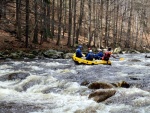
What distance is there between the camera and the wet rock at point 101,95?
9.05 metres

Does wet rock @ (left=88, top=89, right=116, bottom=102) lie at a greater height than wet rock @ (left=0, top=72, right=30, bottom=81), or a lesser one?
lesser

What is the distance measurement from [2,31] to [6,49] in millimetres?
5242

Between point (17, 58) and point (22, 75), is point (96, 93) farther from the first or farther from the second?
point (17, 58)

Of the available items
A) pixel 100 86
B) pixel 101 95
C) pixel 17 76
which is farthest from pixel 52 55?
pixel 101 95

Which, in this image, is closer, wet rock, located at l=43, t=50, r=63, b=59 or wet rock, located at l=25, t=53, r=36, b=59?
wet rock, located at l=25, t=53, r=36, b=59

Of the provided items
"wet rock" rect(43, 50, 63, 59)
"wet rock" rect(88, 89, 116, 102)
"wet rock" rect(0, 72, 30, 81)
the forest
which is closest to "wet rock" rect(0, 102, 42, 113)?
"wet rock" rect(88, 89, 116, 102)

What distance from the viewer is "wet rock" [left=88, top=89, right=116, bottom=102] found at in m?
9.05

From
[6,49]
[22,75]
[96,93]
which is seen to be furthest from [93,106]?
[6,49]

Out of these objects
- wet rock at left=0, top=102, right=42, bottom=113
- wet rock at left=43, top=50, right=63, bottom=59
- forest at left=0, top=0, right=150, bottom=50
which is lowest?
wet rock at left=0, top=102, right=42, bottom=113

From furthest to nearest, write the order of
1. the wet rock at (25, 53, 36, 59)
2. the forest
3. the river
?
the forest → the wet rock at (25, 53, 36, 59) → the river

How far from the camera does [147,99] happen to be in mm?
9117

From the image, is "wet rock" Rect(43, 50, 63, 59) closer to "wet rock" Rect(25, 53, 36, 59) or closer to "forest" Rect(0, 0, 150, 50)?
"wet rock" Rect(25, 53, 36, 59)

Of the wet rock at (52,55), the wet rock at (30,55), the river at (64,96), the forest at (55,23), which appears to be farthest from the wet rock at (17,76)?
the wet rock at (52,55)

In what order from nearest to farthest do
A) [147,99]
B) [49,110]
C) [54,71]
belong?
[49,110], [147,99], [54,71]
